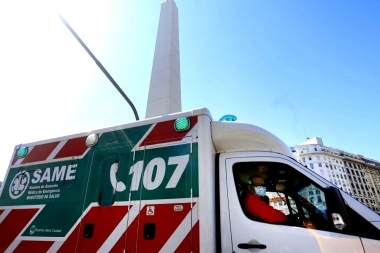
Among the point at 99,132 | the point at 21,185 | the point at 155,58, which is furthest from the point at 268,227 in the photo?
the point at 155,58

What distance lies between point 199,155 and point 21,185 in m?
3.13

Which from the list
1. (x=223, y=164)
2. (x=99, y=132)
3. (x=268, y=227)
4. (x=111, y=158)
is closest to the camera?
(x=268, y=227)

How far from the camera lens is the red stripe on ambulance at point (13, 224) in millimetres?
3279

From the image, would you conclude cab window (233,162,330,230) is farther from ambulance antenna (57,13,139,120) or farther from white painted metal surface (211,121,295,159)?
ambulance antenna (57,13,139,120)

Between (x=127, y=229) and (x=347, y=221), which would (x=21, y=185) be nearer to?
(x=127, y=229)

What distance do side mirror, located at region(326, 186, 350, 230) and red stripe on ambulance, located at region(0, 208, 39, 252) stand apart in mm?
3875

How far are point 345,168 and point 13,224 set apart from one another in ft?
312

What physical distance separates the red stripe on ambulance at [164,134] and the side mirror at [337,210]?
5.55ft

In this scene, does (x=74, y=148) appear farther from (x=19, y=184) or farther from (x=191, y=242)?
(x=191, y=242)

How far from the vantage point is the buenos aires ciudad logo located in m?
3.59

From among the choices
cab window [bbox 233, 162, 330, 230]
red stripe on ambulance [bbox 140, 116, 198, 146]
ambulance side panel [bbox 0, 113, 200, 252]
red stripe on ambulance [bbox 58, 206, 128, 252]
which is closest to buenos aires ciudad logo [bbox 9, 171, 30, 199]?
ambulance side panel [bbox 0, 113, 200, 252]

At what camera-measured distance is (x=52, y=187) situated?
3.33 metres

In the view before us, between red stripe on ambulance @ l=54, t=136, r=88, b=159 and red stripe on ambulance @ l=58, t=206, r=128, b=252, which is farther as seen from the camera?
red stripe on ambulance @ l=54, t=136, r=88, b=159

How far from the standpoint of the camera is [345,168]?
77.6m
